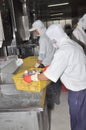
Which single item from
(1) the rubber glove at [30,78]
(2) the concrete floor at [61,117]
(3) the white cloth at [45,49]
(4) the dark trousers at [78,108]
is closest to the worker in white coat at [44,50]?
(3) the white cloth at [45,49]

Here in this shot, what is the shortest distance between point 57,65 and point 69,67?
139mm

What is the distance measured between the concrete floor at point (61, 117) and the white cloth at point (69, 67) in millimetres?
891

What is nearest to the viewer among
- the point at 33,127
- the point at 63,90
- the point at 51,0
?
the point at 33,127

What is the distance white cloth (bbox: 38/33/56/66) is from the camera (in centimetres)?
265

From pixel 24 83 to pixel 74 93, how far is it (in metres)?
0.47

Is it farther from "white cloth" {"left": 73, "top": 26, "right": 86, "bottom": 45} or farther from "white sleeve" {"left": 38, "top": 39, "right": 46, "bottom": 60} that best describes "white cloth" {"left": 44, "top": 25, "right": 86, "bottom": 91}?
"white cloth" {"left": 73, "top": 26, "right": 86, "bottom": 45}

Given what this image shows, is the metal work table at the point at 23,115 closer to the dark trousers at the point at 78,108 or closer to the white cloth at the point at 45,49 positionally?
the dark trousers at the point at 78,108

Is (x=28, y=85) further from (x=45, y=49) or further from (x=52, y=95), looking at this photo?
(x=52, y=95)

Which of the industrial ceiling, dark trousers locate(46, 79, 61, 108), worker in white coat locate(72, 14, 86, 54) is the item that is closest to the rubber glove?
dark trousers locate(46, 79, 61, 108)

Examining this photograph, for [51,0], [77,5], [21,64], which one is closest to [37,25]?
[21,64]

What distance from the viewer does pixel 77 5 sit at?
7562mm

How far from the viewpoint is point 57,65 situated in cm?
143

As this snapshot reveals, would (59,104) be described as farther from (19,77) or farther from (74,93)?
(19,77)

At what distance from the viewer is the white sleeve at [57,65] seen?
1.43 m
